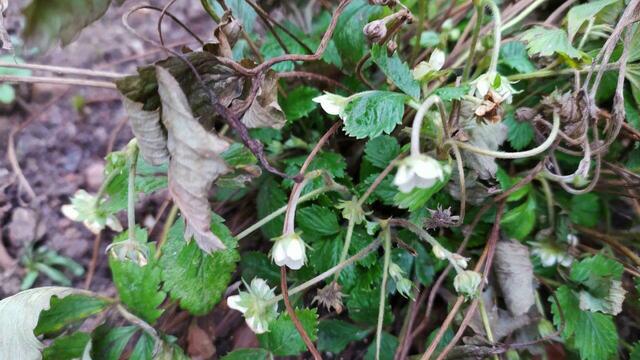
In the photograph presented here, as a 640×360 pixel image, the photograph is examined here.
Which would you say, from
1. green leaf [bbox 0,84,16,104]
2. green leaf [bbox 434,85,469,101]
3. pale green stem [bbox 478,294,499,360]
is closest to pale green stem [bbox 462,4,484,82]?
green leaf [bbox 434,85,469,101]

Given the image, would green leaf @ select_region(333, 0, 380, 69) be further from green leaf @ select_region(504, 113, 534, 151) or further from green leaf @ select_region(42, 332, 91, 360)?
green leaf @ select_region(42, 332, 91, 360)

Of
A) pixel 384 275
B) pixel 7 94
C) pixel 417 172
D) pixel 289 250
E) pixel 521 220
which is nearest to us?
pixel 417 172

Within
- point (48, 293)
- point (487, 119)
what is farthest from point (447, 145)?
point (48, 293)

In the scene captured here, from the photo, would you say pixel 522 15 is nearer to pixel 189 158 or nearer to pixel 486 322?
pixel 486 322

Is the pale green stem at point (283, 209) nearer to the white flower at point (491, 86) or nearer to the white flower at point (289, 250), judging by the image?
the white flower at point (289, 250)

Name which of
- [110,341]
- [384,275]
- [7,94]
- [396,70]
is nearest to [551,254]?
[384,275]

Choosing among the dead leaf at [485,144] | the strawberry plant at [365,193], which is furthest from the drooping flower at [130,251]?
the dead leaf at [485,144]

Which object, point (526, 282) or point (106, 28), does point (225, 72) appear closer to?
point (526, 282)

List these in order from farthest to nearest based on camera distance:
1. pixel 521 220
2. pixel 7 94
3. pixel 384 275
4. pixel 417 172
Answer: pixel 7 94 < pixel 521 220 < pixel 384 275 < pixel 417 172
